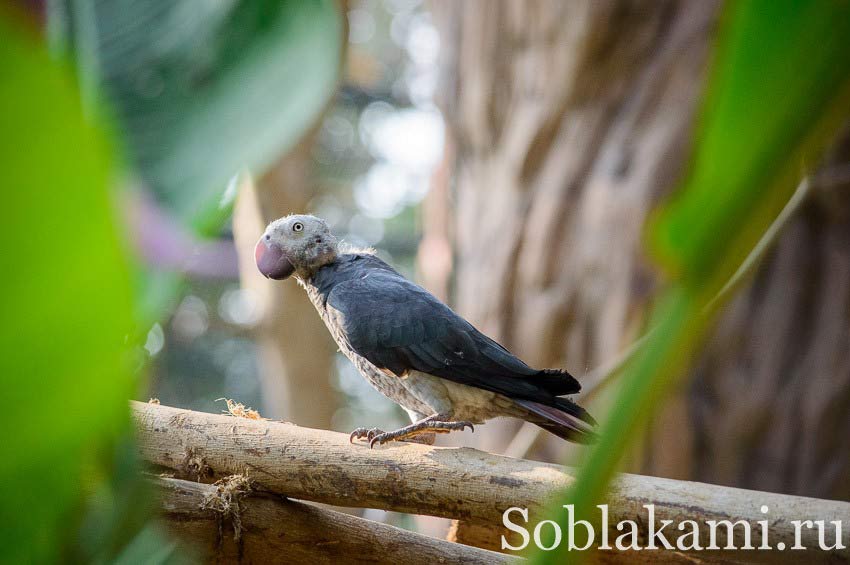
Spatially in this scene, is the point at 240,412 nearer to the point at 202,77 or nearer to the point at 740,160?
the point at 202,77

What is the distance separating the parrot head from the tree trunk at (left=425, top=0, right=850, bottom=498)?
1065mm

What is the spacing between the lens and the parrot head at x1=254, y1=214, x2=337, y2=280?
3.98ft

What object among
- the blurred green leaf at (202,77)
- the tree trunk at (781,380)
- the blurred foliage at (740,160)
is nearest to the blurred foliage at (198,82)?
the blurred green leaf at (202,77)

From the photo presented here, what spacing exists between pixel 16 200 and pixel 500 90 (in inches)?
87.7

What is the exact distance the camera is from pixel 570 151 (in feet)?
7.24

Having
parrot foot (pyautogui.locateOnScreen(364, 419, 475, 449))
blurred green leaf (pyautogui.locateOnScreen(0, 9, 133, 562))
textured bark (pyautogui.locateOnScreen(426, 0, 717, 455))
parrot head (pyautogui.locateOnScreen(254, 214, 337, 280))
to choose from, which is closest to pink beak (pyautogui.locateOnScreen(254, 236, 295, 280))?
parrot head (pyautogui.locateOnScreen(254, 214, 337, 280))

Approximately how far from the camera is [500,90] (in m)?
2.30

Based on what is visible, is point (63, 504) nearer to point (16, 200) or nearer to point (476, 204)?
point (16, 200)

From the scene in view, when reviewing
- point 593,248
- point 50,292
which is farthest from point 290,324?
point 50,292

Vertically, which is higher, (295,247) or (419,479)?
(295,247)

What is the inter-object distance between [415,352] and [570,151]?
128 centimetres

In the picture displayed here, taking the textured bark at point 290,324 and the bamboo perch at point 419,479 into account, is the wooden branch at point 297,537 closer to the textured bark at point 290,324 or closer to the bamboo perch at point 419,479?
the bamboo perch at point 419,479

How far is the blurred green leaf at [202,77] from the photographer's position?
35 cm

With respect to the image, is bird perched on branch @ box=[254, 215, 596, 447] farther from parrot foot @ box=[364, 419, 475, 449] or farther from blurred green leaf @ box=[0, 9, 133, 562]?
blurred green leaf @ box=[0, 9, 133, 562]
